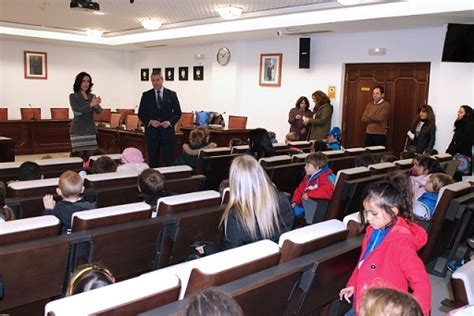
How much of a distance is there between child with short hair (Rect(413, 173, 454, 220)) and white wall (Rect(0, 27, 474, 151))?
12.3 feet

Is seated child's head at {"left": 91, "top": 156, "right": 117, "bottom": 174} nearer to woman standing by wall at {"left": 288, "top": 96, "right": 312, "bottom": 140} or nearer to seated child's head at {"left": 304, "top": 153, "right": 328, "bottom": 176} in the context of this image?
seated child's head at {"left": 304, "top": 153, "right": 328, "bottom": 176}

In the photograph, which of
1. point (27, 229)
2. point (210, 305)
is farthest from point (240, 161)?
point (210, 305)

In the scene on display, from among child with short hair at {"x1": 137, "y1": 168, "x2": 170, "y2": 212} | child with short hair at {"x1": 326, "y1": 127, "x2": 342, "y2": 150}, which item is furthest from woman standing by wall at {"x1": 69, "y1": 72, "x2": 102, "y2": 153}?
child with short hair at {"x1": 326, "y1": 127, "x2": 342, "y2": 150}

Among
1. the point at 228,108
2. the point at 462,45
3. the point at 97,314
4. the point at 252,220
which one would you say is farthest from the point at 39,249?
the point at 228,108

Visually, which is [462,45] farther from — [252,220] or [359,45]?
[252,220]

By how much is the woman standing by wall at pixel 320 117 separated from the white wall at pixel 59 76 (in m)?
7.00

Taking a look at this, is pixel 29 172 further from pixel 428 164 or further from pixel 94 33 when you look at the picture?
pixel 94 33

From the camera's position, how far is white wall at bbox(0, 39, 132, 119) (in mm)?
10930

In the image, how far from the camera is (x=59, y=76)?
11742 mm

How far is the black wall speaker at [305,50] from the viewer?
342 inches

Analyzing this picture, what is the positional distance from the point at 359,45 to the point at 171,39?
14.0 ft

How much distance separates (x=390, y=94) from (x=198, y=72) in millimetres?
4980

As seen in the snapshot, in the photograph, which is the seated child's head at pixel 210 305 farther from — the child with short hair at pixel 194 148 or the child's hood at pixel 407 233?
the child with short hair at pixel 194 148

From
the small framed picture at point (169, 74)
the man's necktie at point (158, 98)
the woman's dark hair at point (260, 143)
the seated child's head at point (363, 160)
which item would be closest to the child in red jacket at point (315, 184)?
the woman's dark hair at point (260, 143)
